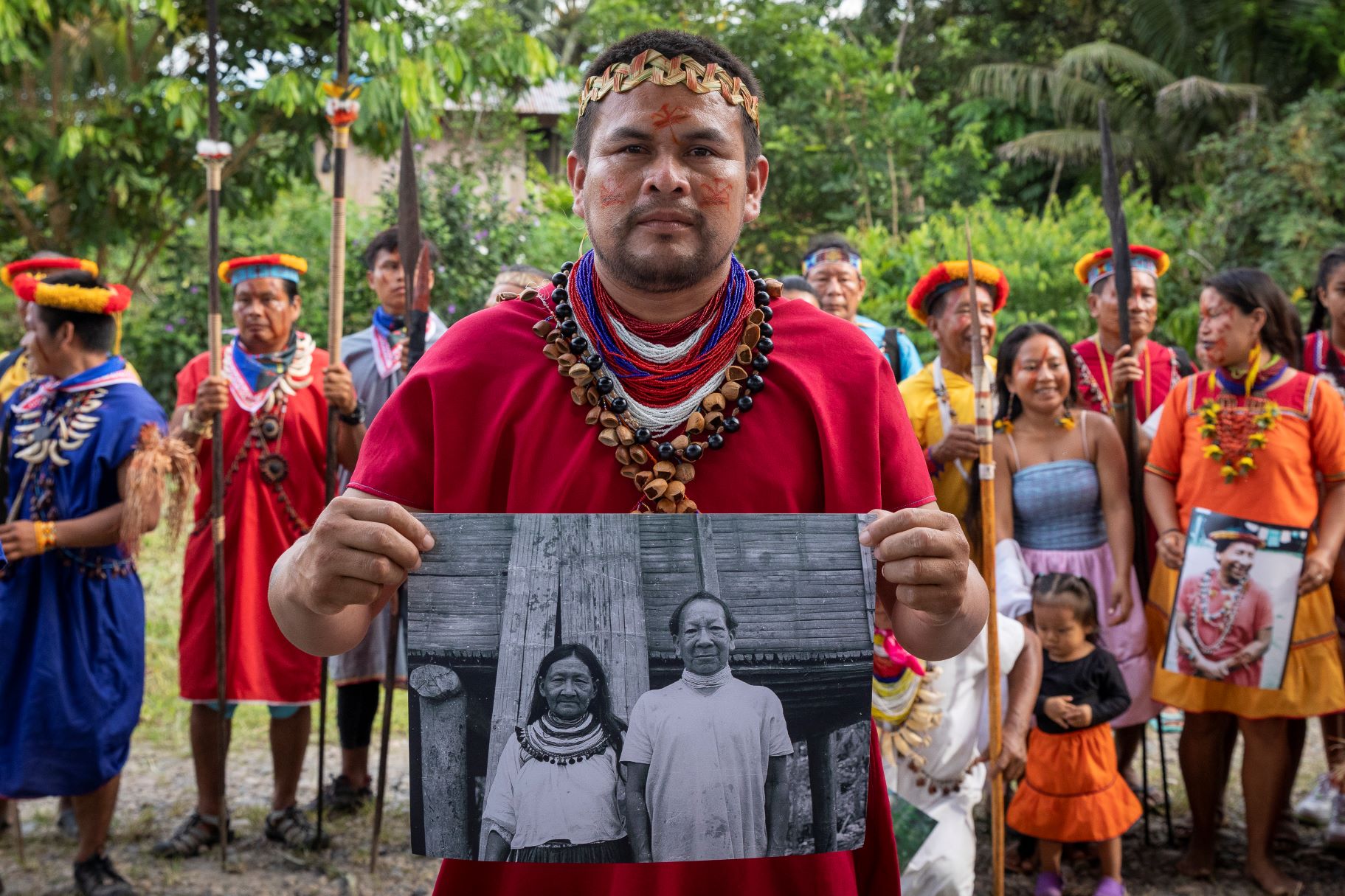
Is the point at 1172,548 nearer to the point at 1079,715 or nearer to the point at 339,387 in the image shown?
the point at 1079,715

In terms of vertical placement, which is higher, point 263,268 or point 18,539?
point 263,268

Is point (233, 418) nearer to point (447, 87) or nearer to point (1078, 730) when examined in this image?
point (1078, 730)

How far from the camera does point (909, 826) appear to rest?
3.75m

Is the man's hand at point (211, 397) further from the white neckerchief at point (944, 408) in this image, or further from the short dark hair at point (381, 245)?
the white neckerchief at point (944, 408)

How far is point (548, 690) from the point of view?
1673 millimetres

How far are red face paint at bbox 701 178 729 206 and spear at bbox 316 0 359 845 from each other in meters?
2.80

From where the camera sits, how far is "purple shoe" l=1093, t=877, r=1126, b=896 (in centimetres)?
460

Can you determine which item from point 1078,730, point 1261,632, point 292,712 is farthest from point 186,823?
point 1261,632

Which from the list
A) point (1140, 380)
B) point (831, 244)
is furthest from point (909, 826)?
point (831, 244)

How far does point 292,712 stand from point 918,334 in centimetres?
656

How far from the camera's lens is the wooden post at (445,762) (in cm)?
168

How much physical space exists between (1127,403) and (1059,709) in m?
1.56

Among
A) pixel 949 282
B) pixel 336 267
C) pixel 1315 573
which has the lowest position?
pixel 1315 573

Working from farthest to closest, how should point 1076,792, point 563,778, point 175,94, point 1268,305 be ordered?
point 175,94
point 1268,305
point 1076,792
point 563,778
